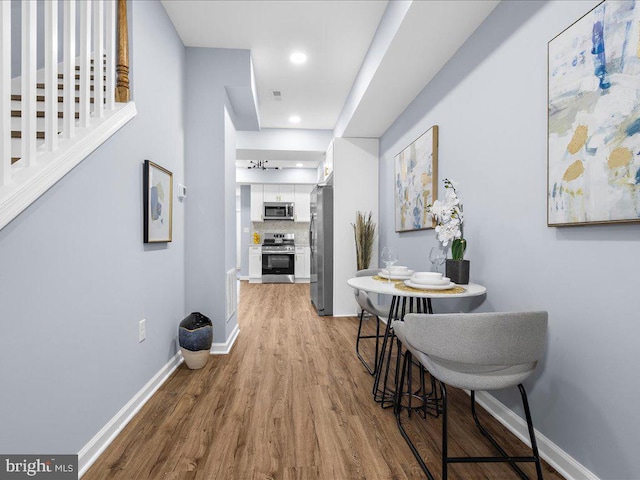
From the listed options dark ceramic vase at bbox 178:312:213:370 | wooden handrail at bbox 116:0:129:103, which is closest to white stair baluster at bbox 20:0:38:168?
wooden handrail at bbox 116:0:129:103

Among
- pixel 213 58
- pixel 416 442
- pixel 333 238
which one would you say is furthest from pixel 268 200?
pixel 416 442

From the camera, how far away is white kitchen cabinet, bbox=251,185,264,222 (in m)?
8.05

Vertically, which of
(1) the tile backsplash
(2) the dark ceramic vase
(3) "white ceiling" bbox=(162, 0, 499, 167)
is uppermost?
(3) "white ceiling" bbox=(162, 0, 499, 167)

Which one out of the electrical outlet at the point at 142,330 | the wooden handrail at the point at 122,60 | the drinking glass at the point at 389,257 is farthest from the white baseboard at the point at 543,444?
the wooden handrail at the point at 122,60

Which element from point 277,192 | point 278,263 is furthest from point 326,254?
point 277,192

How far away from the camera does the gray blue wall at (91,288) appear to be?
1.22 meters

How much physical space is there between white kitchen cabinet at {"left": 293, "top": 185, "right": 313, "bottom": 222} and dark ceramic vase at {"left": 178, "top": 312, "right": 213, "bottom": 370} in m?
5.49

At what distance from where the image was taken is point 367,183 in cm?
467

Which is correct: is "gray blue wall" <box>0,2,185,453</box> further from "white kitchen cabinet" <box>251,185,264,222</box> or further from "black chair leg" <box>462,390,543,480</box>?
"white kitchen cabinet" <box>251,185,264,222</box>

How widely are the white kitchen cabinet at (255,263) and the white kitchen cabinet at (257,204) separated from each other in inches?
27.2

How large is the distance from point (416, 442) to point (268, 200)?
6836 millimetres

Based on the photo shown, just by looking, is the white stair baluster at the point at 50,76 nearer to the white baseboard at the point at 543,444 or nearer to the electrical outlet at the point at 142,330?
the electrical outlet at the point at 142,330

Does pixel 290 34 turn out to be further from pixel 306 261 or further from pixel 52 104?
pixel 306 261

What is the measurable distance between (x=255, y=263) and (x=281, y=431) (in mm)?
6275
